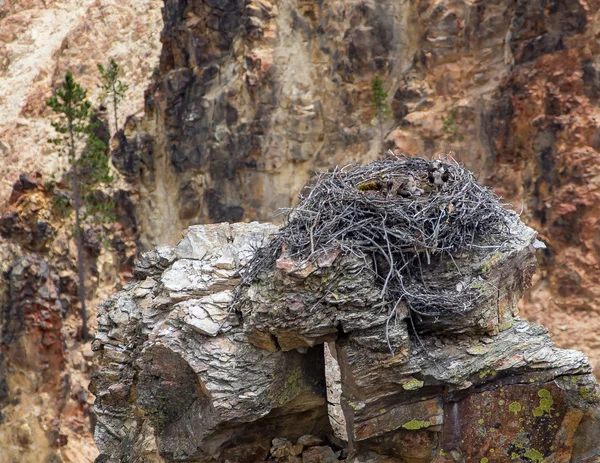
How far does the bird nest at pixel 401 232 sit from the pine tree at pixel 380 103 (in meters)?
17.1

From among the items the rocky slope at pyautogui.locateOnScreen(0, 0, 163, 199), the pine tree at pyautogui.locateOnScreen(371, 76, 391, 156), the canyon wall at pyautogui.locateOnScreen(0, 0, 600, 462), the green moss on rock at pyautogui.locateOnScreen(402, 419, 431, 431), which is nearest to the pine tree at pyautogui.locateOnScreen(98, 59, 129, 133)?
the rocky slope at pyautogui.locateOnScreen(0, 0, 163, 199)

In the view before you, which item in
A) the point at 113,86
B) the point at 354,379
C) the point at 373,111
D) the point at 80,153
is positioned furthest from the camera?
the point at 113,86

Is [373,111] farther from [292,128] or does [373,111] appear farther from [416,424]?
[416,424]

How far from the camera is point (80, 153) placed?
31422mm

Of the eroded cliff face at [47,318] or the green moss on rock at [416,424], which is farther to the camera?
the eroded cliff face at [47,318]

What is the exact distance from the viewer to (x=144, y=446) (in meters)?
11.0

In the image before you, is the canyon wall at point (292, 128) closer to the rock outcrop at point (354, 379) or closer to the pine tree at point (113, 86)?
the pine tree at point (113, 86)

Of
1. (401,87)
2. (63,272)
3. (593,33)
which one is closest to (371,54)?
(401,87)

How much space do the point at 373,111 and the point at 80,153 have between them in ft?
42.2

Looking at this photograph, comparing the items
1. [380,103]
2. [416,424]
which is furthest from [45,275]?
[416,424]

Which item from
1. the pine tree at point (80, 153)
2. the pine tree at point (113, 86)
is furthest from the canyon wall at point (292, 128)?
the pine tree at point (80, 153)

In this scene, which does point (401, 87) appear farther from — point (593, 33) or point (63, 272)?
point (63, 272)

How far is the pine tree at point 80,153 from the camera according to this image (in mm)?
28453

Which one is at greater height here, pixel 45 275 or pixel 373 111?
Answer: pixel 373 111
